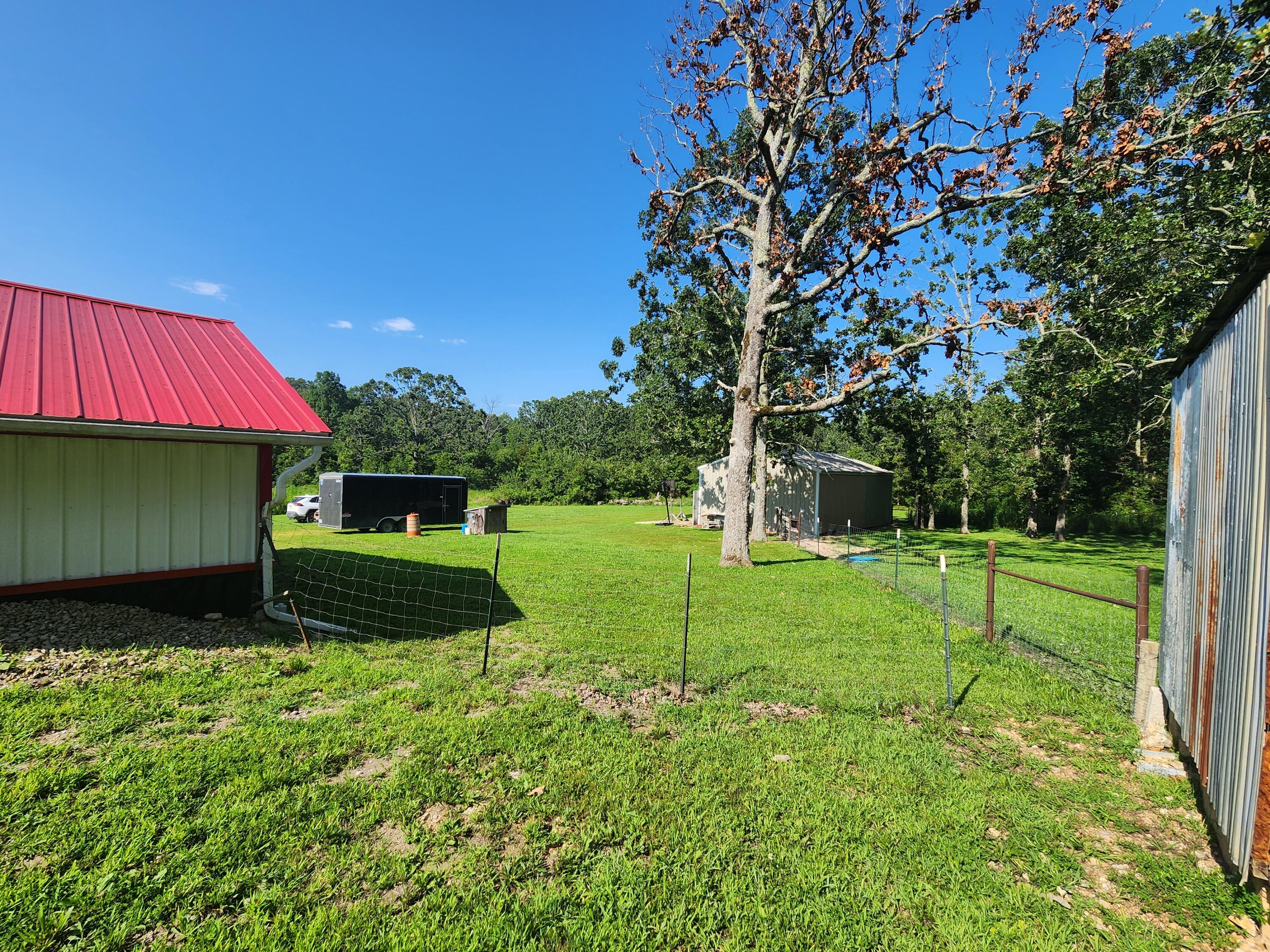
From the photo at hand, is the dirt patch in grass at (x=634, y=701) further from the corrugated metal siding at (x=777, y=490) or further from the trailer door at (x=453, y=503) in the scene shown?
the trailer door at (x=453, y=503)

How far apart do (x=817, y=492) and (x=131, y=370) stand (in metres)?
19.4

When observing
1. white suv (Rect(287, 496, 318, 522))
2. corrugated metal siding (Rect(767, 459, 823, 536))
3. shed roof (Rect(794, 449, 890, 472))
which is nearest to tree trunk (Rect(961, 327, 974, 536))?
shed roof (Rect(794, 449, 890, 472))

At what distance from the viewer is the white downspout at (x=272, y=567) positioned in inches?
260

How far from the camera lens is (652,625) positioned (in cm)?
736

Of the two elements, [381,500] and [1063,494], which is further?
[1063,494]

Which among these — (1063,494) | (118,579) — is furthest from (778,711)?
(1063,494)

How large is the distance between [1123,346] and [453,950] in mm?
19697

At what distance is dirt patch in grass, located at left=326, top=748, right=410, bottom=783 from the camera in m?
3.48

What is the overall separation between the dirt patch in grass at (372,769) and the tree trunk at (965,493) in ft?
91.1

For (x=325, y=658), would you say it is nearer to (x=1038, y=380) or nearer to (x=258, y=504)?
(x=258, y=504)

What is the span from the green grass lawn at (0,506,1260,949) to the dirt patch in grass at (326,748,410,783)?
17mm

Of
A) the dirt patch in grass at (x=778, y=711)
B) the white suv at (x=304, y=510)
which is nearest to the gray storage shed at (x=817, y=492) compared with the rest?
the dirt patch in grass at (x=778, y=711)

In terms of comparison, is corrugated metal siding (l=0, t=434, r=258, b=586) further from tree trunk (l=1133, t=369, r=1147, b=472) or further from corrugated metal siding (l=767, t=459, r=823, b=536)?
tree trunk (l=1133, t=369, r=1147, b=472)

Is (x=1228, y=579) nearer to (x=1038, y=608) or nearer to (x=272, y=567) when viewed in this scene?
(x=1038, y=608)
